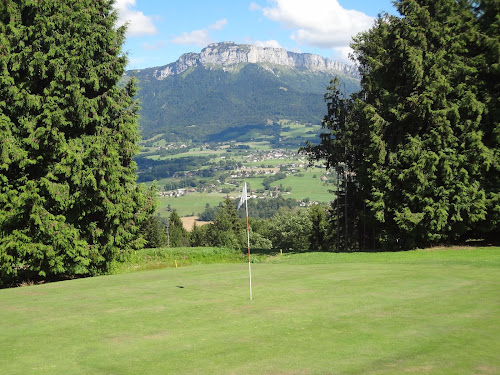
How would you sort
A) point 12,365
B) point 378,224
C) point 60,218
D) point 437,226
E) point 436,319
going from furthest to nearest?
point 378,224
point 437,226
point 60,218
point 436,319
point 12,365

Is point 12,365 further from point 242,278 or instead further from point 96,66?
point 96,66

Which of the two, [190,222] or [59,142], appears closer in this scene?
[59,142]

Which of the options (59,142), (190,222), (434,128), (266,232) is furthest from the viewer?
(190,222)

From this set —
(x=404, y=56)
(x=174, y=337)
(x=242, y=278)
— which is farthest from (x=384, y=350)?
(x=404, y=56)

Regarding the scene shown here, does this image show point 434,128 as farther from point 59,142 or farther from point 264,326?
point 264,326

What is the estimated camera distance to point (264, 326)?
1195 centimetres

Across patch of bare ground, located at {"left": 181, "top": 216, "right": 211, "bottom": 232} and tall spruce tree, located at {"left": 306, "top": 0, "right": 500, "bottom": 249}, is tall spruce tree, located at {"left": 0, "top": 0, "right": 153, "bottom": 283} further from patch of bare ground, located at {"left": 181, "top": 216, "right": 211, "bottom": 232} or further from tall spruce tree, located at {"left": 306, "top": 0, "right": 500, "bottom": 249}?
patch of bare ground, located at {"left": 181, "top": 216, "right": 211, "bottom": 232}

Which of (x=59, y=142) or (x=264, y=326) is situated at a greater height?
(x=59, y=142)

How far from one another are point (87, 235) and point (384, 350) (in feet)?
71.2

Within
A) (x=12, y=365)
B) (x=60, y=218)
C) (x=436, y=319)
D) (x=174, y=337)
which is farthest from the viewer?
(x=60, y=218)

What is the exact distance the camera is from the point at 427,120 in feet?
105

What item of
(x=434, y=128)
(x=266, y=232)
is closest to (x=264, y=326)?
(x=434, y=128)

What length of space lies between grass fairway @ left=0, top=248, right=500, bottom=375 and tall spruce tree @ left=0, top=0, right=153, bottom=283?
6.13 m

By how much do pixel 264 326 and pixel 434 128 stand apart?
79.8ft
